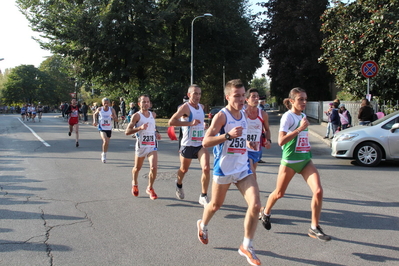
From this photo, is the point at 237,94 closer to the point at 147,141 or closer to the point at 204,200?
the point at 204,200

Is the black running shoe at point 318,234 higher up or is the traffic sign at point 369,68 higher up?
the traffic sign at point 369,68

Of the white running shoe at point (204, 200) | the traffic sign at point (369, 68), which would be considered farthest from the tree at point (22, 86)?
the white running shoe at point (204, 200)

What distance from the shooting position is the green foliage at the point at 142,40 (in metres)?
28.1

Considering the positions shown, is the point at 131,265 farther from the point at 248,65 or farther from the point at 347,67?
the point at 248,65

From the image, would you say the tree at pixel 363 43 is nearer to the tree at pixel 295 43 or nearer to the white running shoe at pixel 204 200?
the tree at pixel 295 43

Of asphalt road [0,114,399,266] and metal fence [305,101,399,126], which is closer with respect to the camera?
asphalt road [0,114,399,266]

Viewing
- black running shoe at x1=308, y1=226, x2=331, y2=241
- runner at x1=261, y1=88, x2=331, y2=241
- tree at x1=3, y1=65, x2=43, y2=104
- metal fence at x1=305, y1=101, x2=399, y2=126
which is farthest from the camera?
tree at x1=3, y1=65, x2=43, y2=104

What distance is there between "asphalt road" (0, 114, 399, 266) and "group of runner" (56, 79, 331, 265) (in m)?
0.31

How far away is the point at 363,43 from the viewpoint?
18.3 m

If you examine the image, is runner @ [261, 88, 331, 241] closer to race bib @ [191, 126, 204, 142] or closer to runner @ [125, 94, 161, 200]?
race bib @ [191, 126, 204, 142]

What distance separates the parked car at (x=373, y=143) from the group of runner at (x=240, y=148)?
15.8ft

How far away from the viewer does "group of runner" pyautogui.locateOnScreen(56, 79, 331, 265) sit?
12.9 ft

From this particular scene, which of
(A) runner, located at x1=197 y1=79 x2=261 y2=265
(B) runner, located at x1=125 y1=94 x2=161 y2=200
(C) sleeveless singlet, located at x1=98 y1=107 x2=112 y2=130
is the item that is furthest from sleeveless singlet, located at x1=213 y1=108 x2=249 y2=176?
(C) sleeveless singlet, located at x1=98 y1=107 x2=112 y2=130

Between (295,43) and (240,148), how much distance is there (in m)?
32.3
